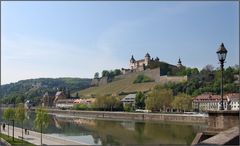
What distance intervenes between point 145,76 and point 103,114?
57.7 metres

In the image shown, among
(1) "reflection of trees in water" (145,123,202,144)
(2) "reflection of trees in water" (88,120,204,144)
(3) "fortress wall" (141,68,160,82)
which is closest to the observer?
(1) "reflection of trees in water" (145,123,202,144)

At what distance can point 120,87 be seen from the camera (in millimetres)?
158250

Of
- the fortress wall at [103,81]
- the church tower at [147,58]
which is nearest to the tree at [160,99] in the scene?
the fortress wall at [103,81]

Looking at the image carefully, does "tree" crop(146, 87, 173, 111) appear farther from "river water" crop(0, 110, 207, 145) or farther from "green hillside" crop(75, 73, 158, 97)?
"green hillside" crop(75, 73, 158, 97)

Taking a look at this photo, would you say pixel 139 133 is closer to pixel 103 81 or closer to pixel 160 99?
pixel 160 99

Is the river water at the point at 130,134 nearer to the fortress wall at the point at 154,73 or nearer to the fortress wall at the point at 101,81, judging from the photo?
the fortress wall at the point at 154,73

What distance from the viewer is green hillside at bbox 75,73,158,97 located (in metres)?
146

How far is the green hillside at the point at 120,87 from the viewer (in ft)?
479

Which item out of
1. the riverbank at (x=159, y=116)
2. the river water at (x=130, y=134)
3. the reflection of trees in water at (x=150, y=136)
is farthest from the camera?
the riverbank at (x=159, y=116)

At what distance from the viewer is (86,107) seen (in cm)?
12812

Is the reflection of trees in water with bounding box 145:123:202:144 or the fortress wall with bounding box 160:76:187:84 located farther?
the fortress wall with bounding box 160:76:187:84

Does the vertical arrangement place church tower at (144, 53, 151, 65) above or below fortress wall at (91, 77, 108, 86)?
above

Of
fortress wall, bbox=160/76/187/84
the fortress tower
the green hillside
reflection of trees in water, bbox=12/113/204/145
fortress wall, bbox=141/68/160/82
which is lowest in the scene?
Result: reflection of trees in water, bbox=12/113/204/145

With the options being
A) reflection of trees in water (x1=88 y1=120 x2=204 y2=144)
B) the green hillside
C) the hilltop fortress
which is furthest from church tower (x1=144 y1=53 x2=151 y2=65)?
reflection of trees in water (x1=88 y1=120 x2=204 y2=144)
